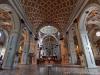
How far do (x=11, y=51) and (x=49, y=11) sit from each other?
766 cm

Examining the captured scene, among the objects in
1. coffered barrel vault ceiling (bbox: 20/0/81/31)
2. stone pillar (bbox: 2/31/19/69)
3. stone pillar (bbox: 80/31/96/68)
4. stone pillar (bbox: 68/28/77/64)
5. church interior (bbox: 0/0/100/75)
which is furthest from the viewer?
stone pillar (bbox: 68/28/77/64)

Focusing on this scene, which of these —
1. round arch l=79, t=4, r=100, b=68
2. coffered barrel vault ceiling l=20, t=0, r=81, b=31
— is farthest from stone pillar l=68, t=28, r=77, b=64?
round arch l=79, t=4, r=100, b=68

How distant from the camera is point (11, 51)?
8.89m

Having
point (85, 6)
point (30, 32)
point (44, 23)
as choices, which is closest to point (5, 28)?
point (30, 32)

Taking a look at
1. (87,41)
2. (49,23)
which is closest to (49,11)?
(49,23)

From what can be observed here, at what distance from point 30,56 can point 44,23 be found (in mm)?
5293

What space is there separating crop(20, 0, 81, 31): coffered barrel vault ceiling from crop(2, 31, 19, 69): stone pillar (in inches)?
138

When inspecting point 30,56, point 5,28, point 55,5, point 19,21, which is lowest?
point 30,56

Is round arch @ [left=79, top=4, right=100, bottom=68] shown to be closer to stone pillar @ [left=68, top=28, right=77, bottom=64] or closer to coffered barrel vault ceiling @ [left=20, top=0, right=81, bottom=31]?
coffered barrel vault ceiling @ [left=20, top=0, right=81, bottom=31]

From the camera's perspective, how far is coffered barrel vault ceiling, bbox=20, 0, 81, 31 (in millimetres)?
11968

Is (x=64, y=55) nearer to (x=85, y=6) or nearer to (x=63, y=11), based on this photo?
(x=63, y=11)

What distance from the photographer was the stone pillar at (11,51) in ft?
27.2

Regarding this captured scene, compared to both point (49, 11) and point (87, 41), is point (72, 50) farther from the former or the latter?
point (49, 11)

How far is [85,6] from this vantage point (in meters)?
8.54
